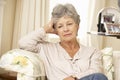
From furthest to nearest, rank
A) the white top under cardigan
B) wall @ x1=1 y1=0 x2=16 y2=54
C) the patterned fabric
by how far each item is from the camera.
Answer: wall @ x1=1 y1=0 x2=16 y2=54
the white top under cardigan
the patterned fabric

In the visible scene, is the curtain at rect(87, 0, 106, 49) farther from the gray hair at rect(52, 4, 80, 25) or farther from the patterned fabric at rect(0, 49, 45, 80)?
the patterned fabric at rect(0, 49, 45, 80)

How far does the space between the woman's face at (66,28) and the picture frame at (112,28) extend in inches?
12.8

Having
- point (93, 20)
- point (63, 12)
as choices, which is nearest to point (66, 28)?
point (63, 12)

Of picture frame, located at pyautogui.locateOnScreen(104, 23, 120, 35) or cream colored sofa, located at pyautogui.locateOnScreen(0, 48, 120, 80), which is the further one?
picture frame, located at pyautogui.locateOnScreen(104, 23, 120, 35)

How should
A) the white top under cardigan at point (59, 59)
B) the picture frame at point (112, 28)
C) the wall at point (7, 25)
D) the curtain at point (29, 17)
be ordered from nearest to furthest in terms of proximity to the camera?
the white top under cardigan at point (59, 59), the picture frame at point (112, 28), the wall at point (7, 25), the curtain at point (29, 17)

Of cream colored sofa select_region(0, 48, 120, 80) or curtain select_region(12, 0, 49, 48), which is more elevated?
curtain select_region(12, 0, 49, 48)

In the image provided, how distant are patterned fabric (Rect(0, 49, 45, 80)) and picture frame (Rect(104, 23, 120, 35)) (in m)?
0.63

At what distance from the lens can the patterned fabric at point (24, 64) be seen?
1587 millimetres

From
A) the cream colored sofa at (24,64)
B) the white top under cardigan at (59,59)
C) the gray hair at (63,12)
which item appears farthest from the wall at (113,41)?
the cream colored sofa at (24,64)

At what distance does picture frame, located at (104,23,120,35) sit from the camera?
6.40 ft

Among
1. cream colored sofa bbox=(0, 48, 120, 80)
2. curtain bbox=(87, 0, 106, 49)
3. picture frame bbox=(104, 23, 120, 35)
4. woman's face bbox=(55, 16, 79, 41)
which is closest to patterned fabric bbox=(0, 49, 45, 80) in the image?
cream colored sofa bbox=(0, 48, 120, 80)

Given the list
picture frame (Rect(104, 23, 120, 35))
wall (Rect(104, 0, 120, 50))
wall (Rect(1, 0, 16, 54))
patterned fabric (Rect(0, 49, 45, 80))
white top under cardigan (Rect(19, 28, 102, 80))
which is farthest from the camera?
wall (Rect(104, 0, 120, 50))

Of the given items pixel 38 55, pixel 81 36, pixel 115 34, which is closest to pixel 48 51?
pixel 38 55

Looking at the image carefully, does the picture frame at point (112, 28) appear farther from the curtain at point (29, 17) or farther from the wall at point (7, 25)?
the wall at point (7, 25)
